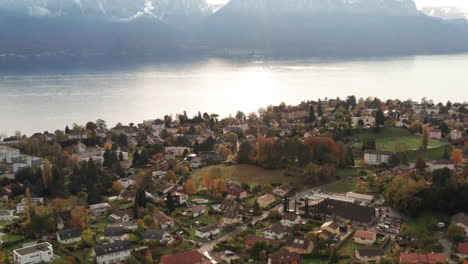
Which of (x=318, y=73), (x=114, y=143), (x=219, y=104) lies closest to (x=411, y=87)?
(x=318, y=73)

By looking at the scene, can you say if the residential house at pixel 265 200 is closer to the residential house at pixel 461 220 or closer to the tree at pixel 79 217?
the tree at pixel 79 217

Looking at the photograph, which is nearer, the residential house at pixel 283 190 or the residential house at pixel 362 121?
the residential house at pixel 283 190

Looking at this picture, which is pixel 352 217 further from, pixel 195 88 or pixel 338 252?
→ pixel 195 88

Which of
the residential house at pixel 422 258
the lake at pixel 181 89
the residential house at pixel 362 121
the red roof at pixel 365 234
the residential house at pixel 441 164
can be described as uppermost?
the residential house at pixel 362 121

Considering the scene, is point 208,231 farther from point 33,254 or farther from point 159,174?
point 159,174

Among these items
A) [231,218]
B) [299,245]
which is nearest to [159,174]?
[231,218]

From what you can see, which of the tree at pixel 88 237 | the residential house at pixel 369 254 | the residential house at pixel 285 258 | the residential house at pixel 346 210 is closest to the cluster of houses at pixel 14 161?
the tree at pixel 88 237
